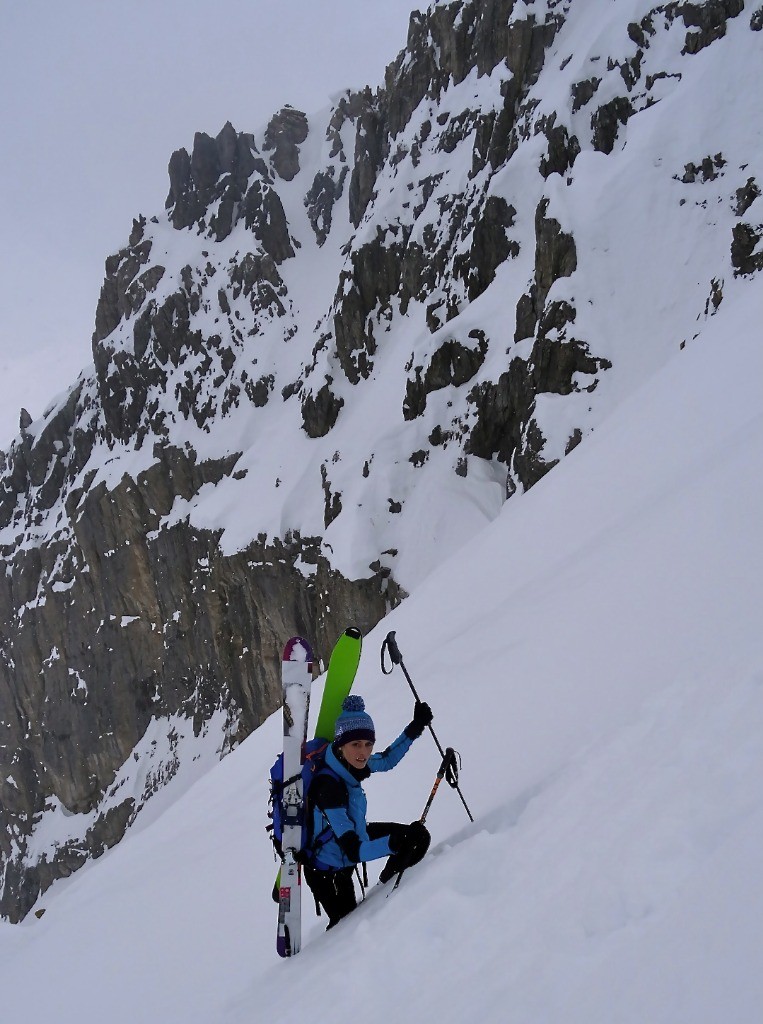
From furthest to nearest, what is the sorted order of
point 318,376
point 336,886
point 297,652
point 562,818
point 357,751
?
point 318,376
point 297,652
point 336,886
point 357,751
point 562,818

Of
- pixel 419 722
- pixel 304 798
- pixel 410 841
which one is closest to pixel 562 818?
pixel 410 841

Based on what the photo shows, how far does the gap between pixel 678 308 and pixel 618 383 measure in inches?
132

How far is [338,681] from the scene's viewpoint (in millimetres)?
4832

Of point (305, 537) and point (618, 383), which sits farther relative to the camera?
point (305, 537)

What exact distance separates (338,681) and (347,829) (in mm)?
1264

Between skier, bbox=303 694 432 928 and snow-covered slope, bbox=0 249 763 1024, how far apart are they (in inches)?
7.1

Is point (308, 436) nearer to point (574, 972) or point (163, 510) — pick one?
point (163, 510)

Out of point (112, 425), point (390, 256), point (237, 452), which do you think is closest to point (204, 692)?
point (237, 452)

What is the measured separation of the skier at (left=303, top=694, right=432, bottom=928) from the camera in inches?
146

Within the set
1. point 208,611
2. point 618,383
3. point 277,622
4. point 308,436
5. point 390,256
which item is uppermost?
point 390,256

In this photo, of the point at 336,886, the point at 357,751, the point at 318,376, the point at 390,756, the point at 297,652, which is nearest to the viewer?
the point at 357,751

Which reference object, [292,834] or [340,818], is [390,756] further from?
[292,834]

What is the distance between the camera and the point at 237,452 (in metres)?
49.9

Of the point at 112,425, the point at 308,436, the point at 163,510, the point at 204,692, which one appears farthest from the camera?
the point at 112,425
